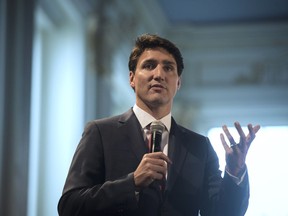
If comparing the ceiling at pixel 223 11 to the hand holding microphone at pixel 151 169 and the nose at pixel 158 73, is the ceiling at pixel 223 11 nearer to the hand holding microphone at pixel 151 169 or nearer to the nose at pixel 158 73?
the nose at pixel 158 73

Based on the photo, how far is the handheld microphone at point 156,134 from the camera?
4.49 ft

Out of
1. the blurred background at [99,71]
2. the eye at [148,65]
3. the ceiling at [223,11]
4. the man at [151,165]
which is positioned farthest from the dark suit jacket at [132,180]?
the ceiling at [223,11]

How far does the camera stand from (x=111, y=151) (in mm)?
1429

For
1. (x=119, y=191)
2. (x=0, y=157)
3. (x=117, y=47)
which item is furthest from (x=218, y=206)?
(x=117, y=47)

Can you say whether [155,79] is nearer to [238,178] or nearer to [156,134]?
[156,134]

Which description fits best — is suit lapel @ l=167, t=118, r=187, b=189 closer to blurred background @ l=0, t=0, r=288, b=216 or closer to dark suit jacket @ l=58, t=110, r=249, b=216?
dark suit jacket @ l=58, t=110, r=249, b=216

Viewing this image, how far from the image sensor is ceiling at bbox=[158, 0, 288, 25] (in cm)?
659

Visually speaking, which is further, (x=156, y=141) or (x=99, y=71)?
(x=99, y=71)

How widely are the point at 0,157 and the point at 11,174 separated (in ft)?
0.34

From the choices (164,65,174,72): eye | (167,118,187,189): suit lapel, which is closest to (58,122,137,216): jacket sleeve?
(167,118,187,189): suit lapel

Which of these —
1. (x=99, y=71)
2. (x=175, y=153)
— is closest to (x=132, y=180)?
(x=175, y=153)

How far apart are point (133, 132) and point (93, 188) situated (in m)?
0.18

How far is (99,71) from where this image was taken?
16.3 feet

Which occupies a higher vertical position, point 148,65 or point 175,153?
point 148,65
